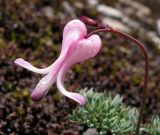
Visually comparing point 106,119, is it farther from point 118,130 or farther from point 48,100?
point 48,100

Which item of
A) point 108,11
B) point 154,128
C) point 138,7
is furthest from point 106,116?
point 138,7

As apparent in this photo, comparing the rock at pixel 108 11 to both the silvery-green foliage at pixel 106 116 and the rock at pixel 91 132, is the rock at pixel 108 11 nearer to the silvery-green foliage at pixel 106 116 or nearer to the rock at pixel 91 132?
the rock at pixel 91 132

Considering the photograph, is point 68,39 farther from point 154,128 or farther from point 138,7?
point 138,7

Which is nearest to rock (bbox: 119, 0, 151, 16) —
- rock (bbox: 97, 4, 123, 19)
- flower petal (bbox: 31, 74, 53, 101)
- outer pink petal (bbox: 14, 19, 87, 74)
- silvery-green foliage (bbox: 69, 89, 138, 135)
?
rock (bbox: 97, 4, 123, 19)

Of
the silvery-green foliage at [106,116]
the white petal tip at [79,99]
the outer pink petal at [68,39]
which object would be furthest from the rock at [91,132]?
the white petal tip at [79,99]

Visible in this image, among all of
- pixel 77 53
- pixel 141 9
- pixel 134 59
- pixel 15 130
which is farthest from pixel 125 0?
pixel 77 53
